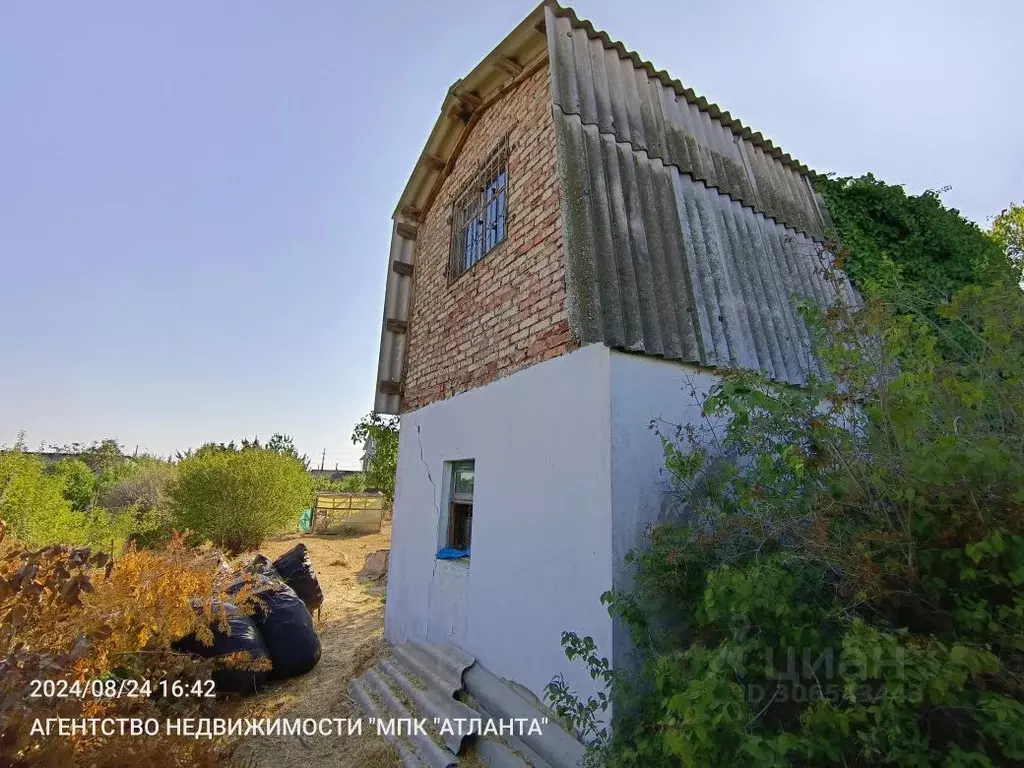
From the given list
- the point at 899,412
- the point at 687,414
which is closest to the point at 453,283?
the point at 687,414

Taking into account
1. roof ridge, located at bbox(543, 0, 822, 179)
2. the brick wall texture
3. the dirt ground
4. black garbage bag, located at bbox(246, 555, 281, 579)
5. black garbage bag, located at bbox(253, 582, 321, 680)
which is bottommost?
the dirt ground

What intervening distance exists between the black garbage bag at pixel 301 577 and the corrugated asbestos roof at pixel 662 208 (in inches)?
247

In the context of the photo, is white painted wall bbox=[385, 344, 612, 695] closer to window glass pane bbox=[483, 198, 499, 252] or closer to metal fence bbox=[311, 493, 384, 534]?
window glass pane bbox=[483, 198, 499, 252]

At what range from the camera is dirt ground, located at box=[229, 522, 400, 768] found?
3.87 metres

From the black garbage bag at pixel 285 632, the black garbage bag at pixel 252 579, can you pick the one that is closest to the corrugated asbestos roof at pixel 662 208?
the black garbage bag at pixel 252 579

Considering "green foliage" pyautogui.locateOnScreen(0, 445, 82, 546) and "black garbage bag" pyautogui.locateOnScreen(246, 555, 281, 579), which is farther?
"green foliage" pyautogui.locateOnScreen(0, 445, 82, 546)

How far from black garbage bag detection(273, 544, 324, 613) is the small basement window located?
3.09 meters

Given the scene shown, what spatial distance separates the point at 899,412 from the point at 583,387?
201 centimetres

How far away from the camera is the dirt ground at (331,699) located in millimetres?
3871

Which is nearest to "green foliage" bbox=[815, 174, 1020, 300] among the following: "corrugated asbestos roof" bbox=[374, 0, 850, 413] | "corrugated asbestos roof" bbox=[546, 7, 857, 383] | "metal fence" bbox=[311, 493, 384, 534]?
"corrugated asbestos roof" bbox=[374, 0, 850, 413]

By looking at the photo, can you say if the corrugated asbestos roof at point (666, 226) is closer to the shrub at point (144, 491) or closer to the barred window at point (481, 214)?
the barred window at point (481, 214)

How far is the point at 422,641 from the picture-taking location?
563cm

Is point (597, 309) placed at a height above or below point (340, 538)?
above

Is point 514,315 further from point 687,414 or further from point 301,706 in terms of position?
point 301,706
